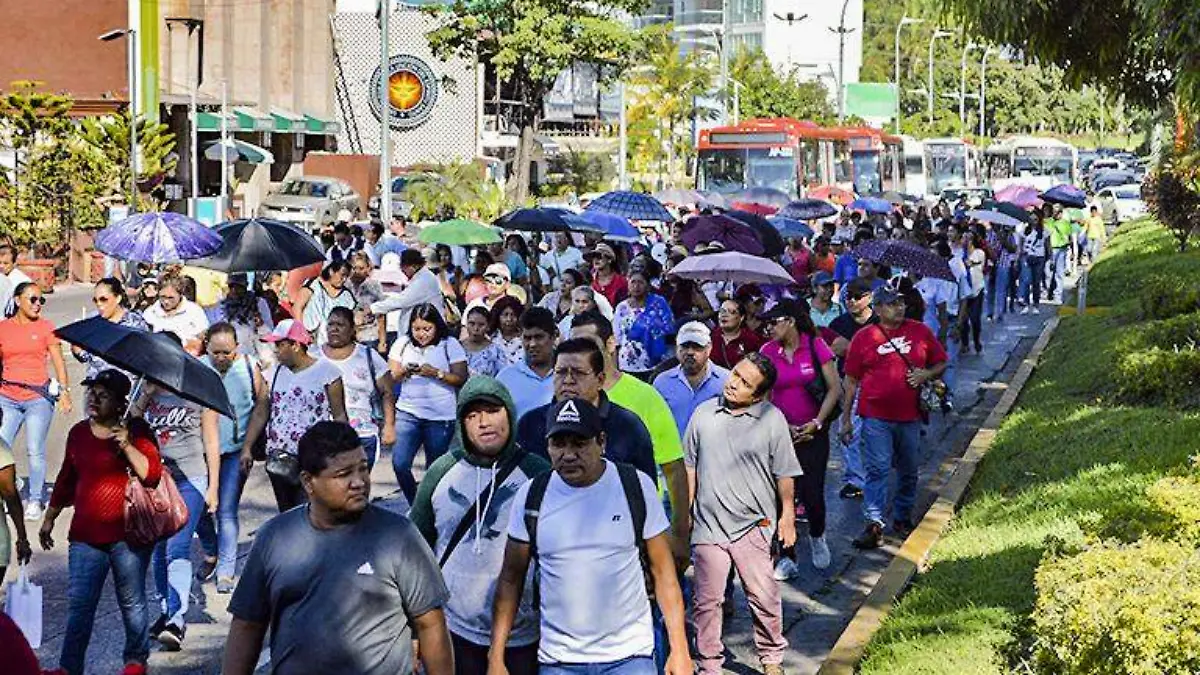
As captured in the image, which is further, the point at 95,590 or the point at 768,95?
the point at 768,95

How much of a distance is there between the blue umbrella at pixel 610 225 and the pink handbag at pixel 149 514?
1439 cm

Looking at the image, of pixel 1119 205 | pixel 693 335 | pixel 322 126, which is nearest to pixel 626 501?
pixel 693 335

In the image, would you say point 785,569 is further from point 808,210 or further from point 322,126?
point 322,126

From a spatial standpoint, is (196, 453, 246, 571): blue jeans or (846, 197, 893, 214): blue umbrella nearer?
(196, 453, 246, 571): blue jeans

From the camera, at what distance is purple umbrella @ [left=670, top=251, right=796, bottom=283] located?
15484mm

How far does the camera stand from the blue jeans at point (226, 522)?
1040 cm

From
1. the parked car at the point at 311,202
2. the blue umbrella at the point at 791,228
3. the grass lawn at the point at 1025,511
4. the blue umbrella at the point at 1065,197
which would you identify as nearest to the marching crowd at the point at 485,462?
the grass lawn at the point at 1025,511

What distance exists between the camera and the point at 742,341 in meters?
12.0

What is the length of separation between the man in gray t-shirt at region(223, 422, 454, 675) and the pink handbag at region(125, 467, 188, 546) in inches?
110

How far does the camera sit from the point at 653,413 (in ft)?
26.2

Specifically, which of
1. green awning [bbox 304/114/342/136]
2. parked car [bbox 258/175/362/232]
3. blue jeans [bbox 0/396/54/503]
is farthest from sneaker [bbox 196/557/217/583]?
green awning [bbox 304/114/342/136]

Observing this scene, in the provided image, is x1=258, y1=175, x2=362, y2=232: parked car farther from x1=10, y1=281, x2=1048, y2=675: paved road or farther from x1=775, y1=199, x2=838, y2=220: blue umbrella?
x1=10, y1=281, x2=1048, y2=675: paved road

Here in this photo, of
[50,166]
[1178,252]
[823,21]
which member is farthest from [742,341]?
[823,21]

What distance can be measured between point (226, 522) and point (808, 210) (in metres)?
20.5
